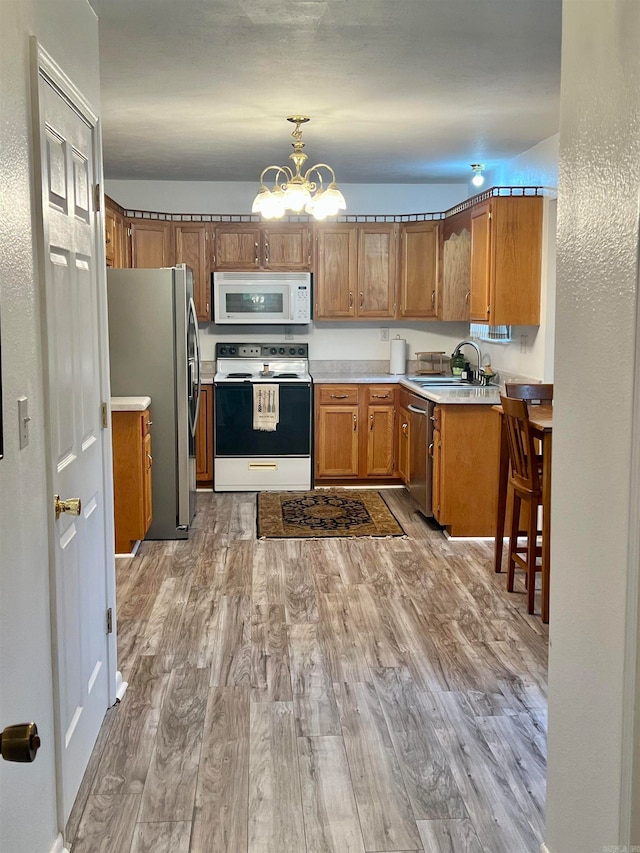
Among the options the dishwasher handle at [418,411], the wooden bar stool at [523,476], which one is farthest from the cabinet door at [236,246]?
the wooden bar stool at [523,476]

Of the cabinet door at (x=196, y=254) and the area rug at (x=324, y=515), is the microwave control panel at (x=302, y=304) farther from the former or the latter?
the area rug at (x=324, y=515)

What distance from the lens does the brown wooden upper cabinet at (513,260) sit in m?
5.46

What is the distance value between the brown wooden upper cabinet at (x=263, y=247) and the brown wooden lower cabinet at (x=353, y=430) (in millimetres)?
1146

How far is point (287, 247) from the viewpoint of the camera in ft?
23.3

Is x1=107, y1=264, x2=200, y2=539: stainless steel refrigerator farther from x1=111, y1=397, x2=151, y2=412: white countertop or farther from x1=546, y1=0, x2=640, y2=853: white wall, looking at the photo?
x1=546, y1=0, x2=640, y2=853: white wall

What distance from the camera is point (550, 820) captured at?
2.13m

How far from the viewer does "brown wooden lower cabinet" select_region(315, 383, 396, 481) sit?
6855 mm

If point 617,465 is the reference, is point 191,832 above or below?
below

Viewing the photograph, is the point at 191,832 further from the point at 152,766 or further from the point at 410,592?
the point at 410,592

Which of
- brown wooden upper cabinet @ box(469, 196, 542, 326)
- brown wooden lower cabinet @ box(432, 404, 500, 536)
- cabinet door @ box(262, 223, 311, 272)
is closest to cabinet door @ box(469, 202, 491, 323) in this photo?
brown wooden upper cabinet @ box(469, 196, 542, 326)

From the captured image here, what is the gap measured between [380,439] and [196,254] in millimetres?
2154

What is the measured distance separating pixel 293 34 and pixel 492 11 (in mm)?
768

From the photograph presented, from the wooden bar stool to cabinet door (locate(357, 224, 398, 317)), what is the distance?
3.01 meters

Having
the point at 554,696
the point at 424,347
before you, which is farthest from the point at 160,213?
the point at 554,696
